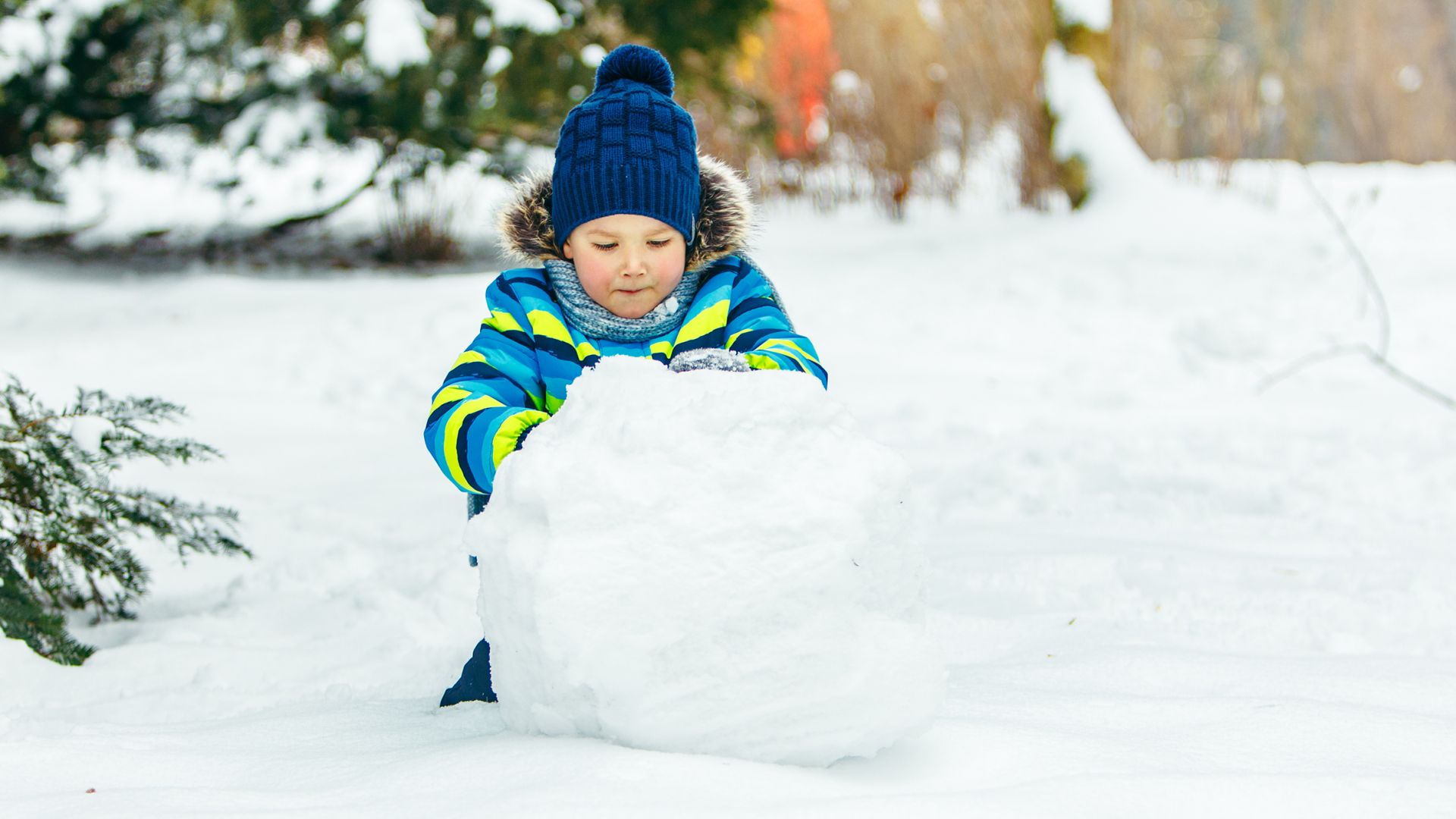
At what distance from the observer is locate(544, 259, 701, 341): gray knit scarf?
1.96 m

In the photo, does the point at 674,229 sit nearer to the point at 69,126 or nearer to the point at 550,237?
the point at 550,237

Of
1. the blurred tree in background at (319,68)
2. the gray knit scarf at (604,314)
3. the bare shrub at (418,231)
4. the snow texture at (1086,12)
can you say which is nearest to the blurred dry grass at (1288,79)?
the snow texture at (1086,12)

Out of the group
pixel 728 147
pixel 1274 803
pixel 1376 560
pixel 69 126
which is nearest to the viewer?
pixel 1274 803

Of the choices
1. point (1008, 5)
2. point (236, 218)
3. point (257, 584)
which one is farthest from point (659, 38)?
point (257, 584)

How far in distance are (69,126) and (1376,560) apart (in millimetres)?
6970

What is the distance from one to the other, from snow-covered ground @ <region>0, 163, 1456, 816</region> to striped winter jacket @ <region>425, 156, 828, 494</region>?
42 centimetres

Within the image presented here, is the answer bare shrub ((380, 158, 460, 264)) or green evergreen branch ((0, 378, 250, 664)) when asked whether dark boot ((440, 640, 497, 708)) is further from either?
bare shrub ((380, 158, 460, 264))

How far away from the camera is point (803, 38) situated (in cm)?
1108

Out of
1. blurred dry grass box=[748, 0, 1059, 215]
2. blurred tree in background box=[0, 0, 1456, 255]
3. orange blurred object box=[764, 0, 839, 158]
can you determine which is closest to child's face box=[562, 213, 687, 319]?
blurred tree in background box=[0, 0, 1456, 255]

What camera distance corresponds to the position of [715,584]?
4.26 ft

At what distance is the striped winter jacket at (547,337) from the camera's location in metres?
1.75

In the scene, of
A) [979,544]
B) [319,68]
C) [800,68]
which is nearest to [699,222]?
[979,544]

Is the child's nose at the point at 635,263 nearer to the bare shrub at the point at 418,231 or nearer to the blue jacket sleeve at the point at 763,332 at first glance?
the blue jacket sleeve at the point at 763,332

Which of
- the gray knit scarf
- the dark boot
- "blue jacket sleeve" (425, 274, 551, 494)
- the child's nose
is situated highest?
the child's nose
